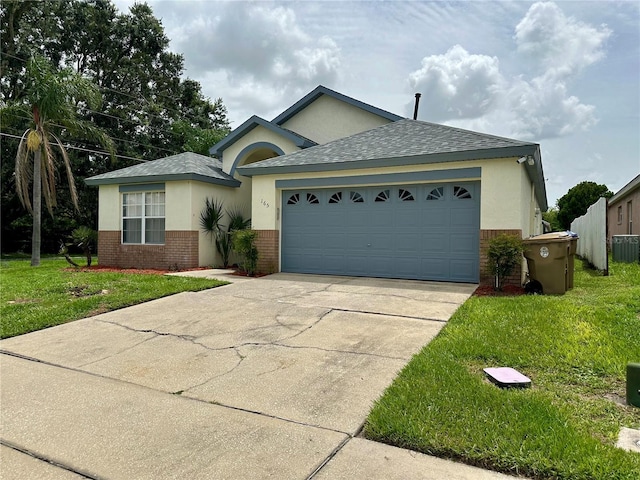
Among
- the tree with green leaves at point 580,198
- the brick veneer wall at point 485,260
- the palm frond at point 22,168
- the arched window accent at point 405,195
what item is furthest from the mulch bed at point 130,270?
the tree with green leaves at point 580,198

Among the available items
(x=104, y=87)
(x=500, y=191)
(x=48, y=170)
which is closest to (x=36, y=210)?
(x=48, y=170)

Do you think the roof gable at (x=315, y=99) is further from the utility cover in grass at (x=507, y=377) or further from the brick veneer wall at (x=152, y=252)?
the utility cover in grass at (x=507, y=377)

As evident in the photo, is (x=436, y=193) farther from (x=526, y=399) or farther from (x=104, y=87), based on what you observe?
(x=104, y=87)

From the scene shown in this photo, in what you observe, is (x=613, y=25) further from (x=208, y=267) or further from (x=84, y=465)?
(x=208, y=267)

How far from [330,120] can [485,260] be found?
10.1 metres

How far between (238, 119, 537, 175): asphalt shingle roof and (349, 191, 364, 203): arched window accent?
81 centimetres

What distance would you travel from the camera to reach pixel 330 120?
17.0 metres

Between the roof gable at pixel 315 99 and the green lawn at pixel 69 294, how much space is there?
955 centimetres

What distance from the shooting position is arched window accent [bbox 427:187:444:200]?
995cm

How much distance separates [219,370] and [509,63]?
1077 centimetres

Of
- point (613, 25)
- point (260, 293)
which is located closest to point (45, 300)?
point (260, 293)

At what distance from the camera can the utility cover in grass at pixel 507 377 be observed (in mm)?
3703

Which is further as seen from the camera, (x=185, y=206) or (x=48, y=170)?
(x=48, y=170)

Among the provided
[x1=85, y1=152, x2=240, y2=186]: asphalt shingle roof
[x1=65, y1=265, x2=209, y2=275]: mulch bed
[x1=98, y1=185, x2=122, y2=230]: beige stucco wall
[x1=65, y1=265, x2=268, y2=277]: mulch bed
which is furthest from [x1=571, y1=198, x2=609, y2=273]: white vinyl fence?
→ [x1=98, y1=185, x2=122, y2=230]: beige stucco wall
